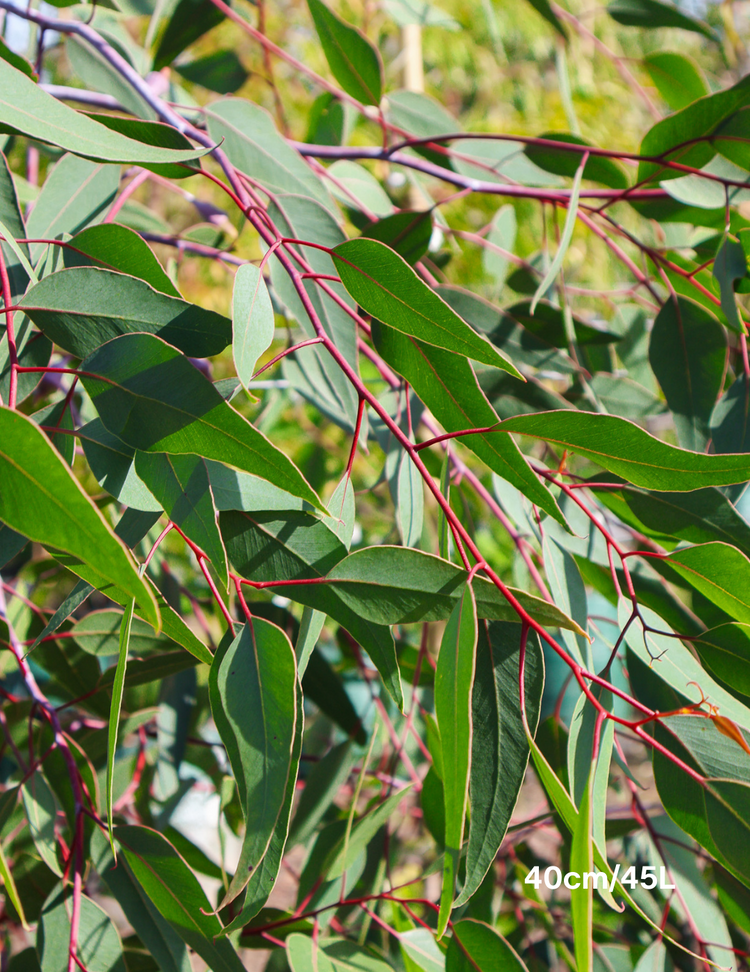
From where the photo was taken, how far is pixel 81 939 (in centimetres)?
41

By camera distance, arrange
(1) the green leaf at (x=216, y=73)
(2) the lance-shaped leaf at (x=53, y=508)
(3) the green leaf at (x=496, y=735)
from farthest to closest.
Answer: (1) the green leaf at (x=216, y=73)
(3) the green leaf at (x=496, y=735)
(2) the lance-shaped leaf at (x=53, y=508)

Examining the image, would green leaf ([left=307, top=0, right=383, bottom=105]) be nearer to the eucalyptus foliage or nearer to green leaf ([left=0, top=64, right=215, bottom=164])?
the eucalyptus foliage

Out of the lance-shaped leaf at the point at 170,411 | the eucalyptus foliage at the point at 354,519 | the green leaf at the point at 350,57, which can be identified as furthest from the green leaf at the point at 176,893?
the green leaf at the point at 350,57

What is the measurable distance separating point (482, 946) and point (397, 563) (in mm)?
208

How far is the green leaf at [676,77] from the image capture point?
62 centimetres

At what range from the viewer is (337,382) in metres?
0.41

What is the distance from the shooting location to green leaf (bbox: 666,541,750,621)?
0.32m

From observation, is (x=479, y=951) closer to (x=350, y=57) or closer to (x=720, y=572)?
(x=720, y=572)

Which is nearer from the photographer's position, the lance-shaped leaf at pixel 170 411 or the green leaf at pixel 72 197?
the lance-shaped leaf at pixel 170 411

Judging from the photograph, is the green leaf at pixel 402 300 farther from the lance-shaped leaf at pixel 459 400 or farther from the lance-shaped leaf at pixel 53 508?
the lance-shaped leaf at pixel 53 508

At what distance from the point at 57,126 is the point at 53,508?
0.14 metres

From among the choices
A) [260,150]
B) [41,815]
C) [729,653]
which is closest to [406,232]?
[260,150]

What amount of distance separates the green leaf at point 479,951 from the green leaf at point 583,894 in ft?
0.47

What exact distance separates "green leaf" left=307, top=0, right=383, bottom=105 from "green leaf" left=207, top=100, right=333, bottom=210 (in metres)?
0.11
